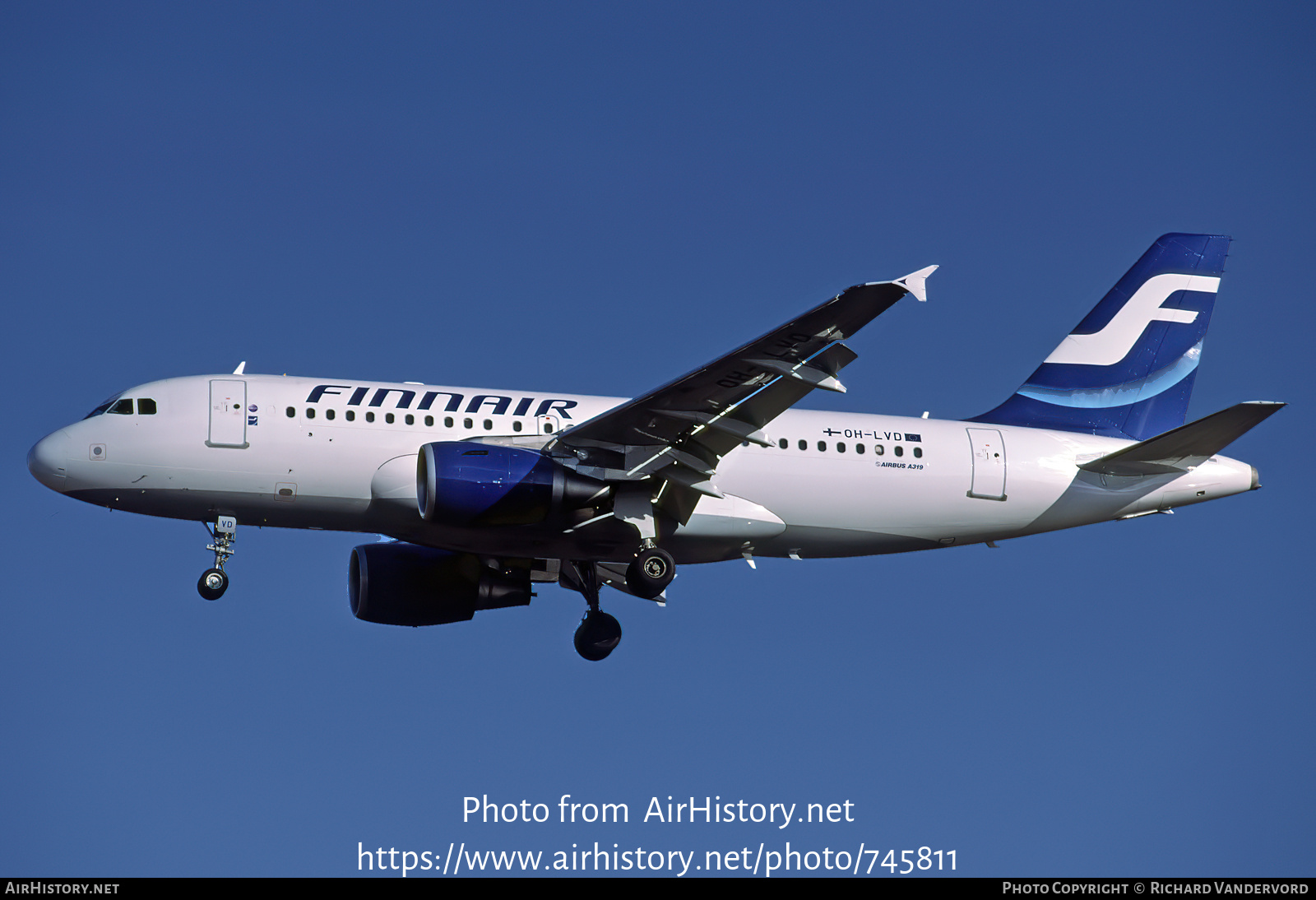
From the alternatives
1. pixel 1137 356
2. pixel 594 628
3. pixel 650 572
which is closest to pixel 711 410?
Result: pixel 650 572

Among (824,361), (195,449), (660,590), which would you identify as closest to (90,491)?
(195,449)

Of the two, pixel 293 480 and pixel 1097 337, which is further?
pixel 1097 337

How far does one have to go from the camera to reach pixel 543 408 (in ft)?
102

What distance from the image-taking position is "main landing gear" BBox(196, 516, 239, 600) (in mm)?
29891

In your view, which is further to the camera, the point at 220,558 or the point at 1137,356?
the point at 1137,356

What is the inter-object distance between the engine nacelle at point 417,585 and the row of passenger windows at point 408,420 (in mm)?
4371

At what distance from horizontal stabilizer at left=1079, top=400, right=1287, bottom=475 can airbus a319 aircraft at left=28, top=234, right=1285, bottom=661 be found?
6cm

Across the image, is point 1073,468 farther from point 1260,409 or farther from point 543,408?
point 543,408

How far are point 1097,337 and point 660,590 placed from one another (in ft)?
44.1

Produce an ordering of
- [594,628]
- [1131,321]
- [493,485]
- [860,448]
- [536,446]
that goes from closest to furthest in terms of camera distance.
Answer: [493,485] → [536,446] → [860,448] → [594,628] → [1131,321]

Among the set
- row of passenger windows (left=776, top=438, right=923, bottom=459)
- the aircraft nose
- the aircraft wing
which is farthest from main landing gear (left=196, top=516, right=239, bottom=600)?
→ row of passenger windows (left=776, top=438, right=923, bottom=459)

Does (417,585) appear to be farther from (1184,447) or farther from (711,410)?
(1184,447)

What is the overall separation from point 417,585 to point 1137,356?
1779 cm

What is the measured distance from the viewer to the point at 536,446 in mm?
29938
